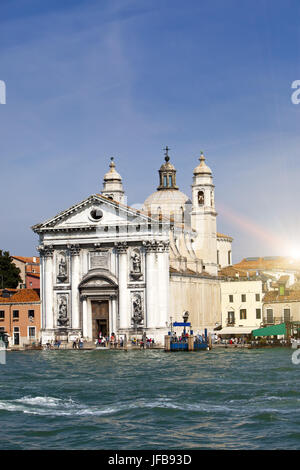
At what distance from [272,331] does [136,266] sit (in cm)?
1017

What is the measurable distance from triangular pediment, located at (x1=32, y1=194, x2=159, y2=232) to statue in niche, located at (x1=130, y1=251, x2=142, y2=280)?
2.08m

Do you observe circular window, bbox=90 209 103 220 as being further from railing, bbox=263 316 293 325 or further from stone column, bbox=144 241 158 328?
railing, bbox=263 316 293 325

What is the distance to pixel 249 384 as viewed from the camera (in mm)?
37438

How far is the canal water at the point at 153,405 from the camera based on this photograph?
2581 cm

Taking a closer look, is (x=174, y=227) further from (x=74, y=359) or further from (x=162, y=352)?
(x=74, y=359)

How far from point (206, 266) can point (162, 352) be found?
19.4 m

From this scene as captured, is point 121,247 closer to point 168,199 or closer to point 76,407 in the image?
point 168,199

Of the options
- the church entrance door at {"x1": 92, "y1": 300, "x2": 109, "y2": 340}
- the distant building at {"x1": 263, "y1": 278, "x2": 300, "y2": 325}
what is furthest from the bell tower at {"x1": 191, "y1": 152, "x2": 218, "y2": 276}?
the church entrance door at {"x1": 92, "y1": 300, "x2": 109, "y2": 340}

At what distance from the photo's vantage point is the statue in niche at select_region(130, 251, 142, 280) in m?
68.4

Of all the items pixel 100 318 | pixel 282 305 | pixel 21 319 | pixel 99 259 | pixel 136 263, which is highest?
pixel 99 259

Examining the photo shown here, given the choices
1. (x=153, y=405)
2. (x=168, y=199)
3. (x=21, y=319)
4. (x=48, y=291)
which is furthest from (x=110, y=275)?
(x=153, y=405)

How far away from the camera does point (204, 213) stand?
8038cm

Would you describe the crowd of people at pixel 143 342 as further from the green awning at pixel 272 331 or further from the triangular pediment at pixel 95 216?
the triangular pediment at pixel 95 216
